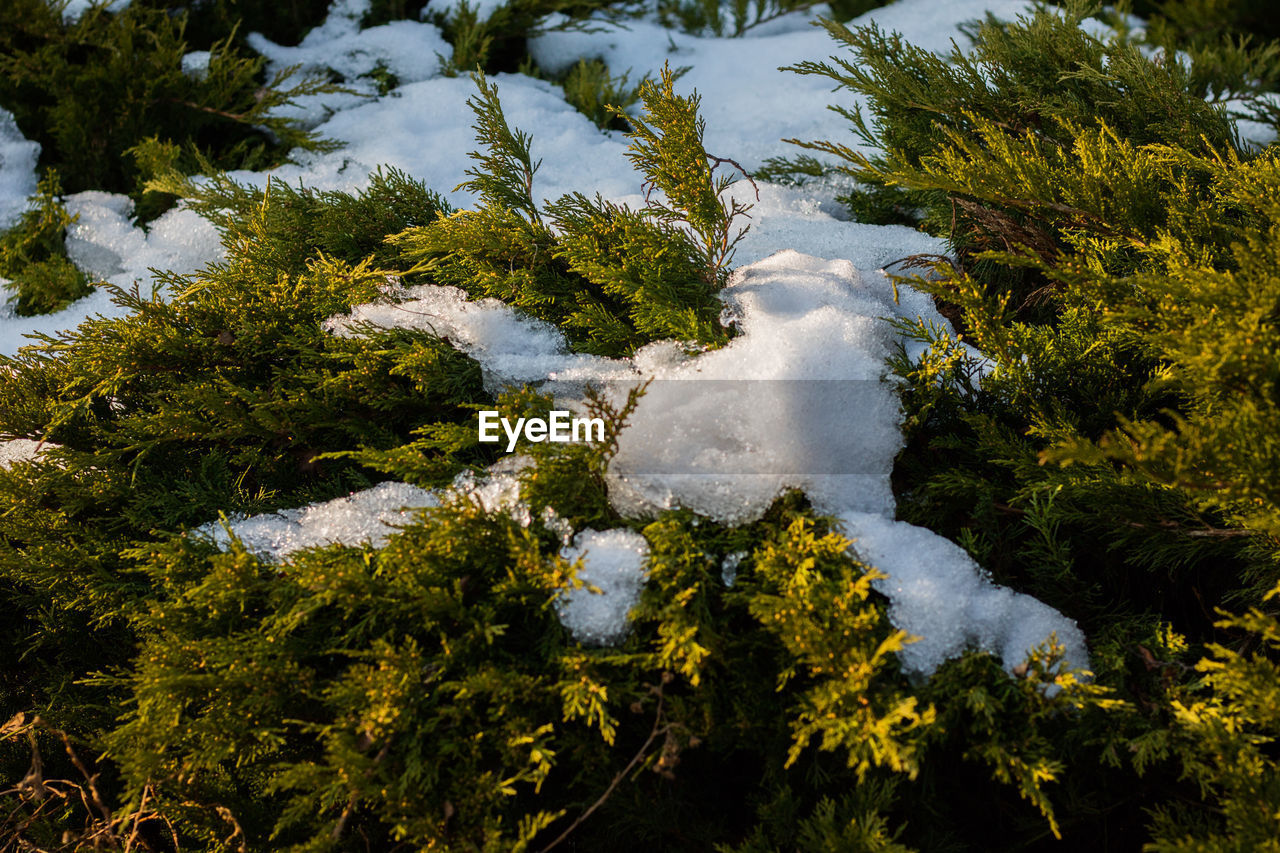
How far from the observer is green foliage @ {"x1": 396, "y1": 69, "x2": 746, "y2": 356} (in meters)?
1.72

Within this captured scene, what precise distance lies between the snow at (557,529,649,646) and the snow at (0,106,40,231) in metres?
2.62

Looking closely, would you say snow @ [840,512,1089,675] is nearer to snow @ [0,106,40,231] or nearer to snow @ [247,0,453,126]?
snow @ [247,0,453,126]

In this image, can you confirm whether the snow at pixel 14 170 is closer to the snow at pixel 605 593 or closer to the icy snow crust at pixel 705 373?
the icy snow crust at pixel 705 373

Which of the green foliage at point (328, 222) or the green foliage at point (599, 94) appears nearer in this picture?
the green foliage at point (328, 222)

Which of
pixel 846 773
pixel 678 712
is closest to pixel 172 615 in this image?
pixel 678 712

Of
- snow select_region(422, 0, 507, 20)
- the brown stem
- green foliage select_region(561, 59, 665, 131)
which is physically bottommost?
the brown stem

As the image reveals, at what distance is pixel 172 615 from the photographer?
4.92ft

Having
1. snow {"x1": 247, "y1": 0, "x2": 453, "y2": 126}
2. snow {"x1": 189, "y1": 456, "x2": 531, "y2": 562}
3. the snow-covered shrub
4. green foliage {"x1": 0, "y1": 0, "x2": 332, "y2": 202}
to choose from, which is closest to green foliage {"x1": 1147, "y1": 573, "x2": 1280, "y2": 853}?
the snow-covered shrub

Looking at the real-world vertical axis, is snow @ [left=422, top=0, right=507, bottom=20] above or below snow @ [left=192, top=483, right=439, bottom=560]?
above

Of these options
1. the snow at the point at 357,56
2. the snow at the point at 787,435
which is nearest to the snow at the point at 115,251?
the snow at the point at 357,56

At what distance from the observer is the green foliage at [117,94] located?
280cm

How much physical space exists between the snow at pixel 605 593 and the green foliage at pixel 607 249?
47cm

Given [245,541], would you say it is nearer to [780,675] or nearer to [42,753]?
[42,753]

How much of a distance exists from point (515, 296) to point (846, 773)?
48.9 inches
